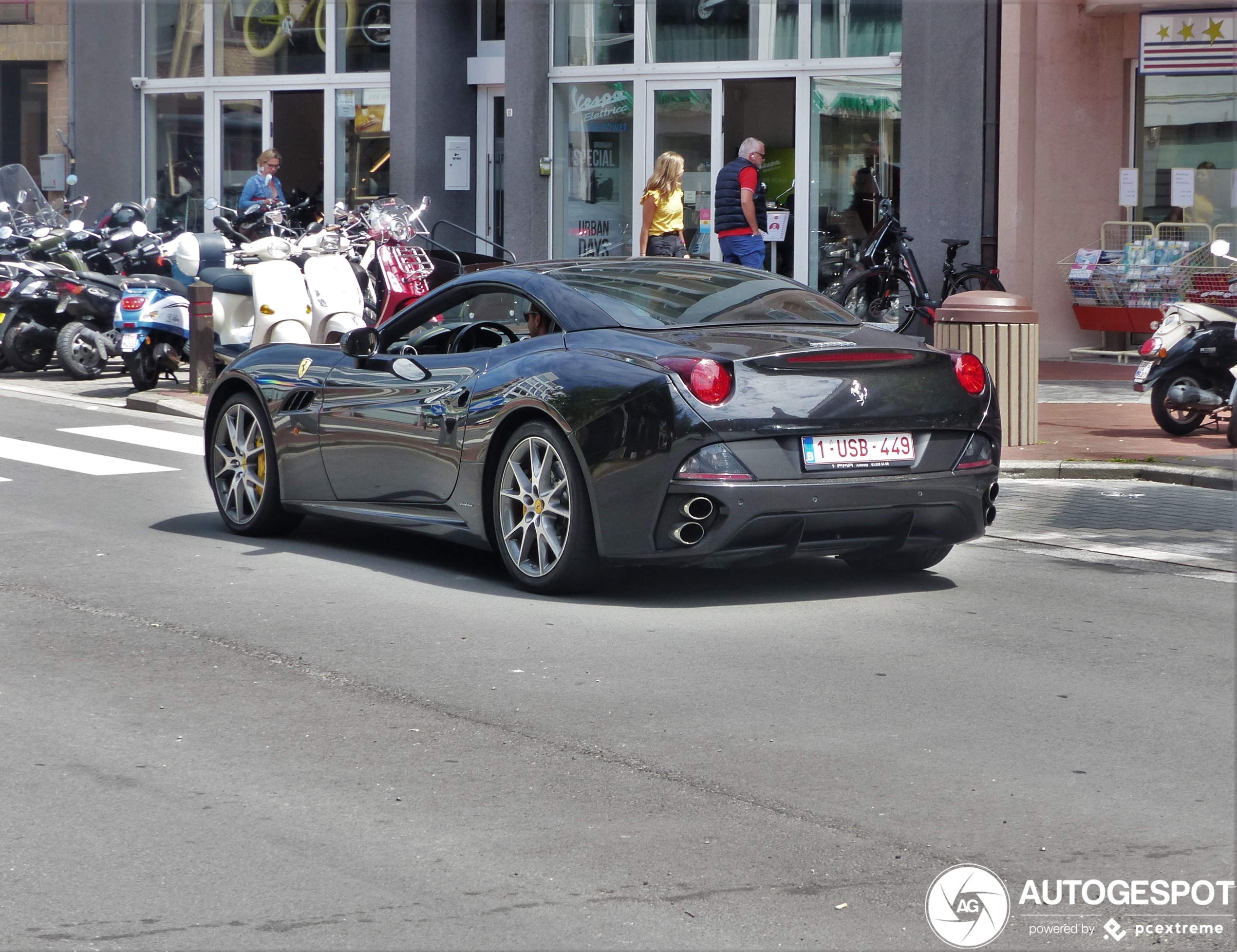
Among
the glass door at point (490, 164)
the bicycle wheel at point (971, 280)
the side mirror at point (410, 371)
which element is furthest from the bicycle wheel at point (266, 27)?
the side mirror at point (410, 371)

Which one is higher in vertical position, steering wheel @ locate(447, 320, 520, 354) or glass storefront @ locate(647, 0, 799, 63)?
glass storefront @ locate(647, 0, 799, 63)

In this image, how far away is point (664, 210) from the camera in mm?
17109

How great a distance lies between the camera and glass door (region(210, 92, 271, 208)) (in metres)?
25.5

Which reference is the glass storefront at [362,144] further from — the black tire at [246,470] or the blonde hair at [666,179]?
the black tire at [246,470]

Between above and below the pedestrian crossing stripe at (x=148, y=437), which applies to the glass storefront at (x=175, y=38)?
above

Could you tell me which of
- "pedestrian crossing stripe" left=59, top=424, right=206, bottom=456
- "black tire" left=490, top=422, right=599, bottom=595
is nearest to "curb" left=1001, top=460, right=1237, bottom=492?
"black tire" left=490, top=422, right=599, bottom=595

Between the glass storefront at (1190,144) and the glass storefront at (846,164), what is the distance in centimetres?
260

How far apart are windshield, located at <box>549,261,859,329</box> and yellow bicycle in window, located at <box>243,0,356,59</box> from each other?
17351 millimetres

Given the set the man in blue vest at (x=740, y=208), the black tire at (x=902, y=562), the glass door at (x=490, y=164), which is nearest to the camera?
the black tire at (x=902, y=562)

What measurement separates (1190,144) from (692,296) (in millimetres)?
12452

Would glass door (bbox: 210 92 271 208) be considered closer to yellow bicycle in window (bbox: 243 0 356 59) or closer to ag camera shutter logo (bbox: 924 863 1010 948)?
yellow bicycle in window (bbox: 243 0 356 59)

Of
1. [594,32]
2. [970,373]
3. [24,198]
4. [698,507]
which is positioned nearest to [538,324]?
[698,507]

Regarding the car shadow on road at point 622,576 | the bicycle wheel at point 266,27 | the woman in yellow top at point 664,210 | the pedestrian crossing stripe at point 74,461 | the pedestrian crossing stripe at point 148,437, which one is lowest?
the car shadow on road at point 622,576

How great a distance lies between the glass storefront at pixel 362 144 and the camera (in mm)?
24125
